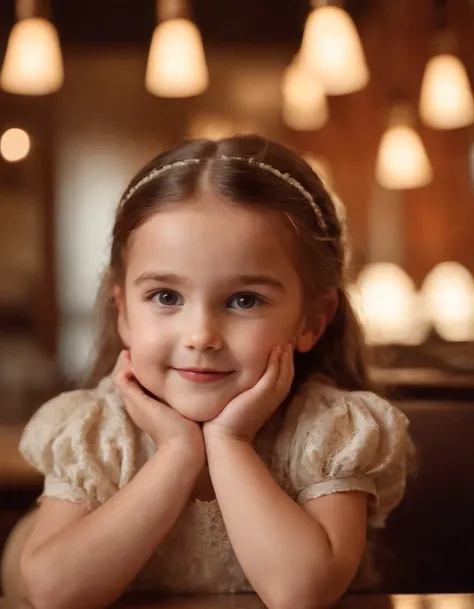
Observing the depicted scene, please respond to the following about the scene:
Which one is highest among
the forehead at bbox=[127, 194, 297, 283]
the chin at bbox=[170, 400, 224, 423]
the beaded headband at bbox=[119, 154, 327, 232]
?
the beaded headband at bbox=[119, 154, 327, 232]

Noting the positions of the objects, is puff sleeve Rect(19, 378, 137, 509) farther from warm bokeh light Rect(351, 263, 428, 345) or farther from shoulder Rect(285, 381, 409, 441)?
warm bokeh light Rect(351, 263, 428, 345)

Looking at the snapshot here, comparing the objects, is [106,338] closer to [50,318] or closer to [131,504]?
[131,504]

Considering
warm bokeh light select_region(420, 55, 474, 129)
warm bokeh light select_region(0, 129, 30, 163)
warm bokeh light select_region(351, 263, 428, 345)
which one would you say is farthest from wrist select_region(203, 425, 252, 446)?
warm bokeh light select_region(0, 129, 30, 163)

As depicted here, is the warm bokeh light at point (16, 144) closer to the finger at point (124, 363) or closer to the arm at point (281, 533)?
the finger at point (124, 363)

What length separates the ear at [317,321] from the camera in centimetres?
120

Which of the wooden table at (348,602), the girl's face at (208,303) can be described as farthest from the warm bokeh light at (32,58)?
the wooden table at (348,602)

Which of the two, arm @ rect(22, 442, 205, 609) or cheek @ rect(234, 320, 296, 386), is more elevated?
cheek @ rect(234, 320, 296, 386)

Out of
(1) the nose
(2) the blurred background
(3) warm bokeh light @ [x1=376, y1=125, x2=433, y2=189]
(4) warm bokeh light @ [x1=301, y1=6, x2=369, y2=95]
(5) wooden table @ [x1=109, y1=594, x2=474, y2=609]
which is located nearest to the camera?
(5) wooden table @ [x1=109, y1=594, x2=474, y2=609]

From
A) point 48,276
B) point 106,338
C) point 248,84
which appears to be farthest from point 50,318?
point 106,338

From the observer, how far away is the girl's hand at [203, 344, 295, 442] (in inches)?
42.8

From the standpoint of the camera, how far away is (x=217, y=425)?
109cm

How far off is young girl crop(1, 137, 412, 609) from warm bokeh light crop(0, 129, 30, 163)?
3.95 m

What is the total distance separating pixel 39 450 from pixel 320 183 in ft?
1.50

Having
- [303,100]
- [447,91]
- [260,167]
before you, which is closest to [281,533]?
[260,167]
